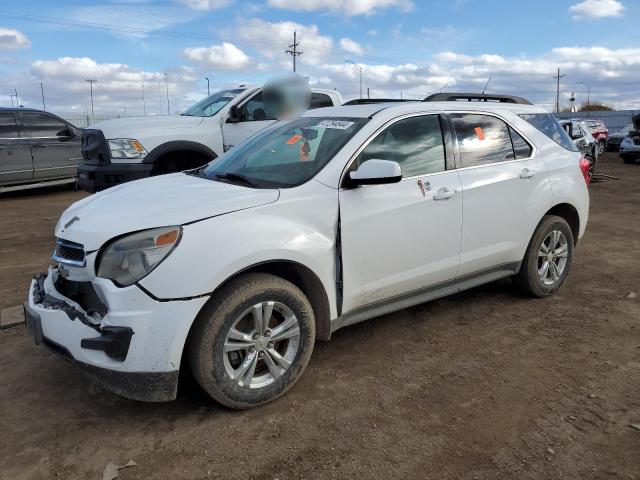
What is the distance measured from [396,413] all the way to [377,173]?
1.40 meters

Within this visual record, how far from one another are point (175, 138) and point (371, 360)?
4.57 metres

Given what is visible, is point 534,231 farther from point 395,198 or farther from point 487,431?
point 487,431

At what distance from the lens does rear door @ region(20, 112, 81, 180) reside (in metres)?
11.4

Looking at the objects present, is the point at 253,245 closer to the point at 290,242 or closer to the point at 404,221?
the point at 290,242

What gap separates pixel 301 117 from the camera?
427 centimetres

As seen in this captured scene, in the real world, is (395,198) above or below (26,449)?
above

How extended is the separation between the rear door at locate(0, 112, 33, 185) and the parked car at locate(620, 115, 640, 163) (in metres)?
19.7

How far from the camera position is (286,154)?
380 centimetres

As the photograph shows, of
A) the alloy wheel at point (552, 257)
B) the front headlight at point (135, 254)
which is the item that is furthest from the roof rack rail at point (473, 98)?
the front headlight at point (135, 254)

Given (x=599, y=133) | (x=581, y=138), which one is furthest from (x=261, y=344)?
(x=599, y=133)

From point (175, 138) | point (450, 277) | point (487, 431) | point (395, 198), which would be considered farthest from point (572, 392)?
point (175, 138)

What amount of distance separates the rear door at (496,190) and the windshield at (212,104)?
4.60 metres

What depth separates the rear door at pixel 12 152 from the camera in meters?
11.0

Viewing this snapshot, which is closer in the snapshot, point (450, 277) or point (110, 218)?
point (110, 218)
